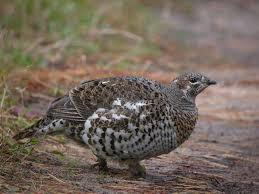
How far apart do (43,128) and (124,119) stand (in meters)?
0.76

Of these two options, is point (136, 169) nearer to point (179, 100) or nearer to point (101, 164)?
point (101, 164)

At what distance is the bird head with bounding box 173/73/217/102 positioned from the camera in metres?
6.33

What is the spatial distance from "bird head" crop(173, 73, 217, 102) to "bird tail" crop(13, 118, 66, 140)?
97cm

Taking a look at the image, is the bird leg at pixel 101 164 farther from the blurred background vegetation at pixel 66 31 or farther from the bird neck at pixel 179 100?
the blurred background vegetation at pixel 66 31

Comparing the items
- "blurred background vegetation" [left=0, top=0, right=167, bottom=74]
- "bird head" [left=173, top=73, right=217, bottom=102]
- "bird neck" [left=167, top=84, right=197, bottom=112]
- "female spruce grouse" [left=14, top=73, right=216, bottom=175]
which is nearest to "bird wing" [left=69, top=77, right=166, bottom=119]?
"female spruce grouse" [left=14, top=73, right=216, bottom=175]

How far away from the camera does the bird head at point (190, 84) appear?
249 inches

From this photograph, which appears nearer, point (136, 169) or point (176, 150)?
point (136, 169)

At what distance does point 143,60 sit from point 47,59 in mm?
1792

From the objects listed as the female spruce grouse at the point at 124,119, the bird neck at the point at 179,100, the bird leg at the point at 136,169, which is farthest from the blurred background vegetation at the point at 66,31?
the bird leg at the point at 136,169

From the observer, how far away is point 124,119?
5.70 metres

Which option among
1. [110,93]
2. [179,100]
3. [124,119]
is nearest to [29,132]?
[110,93]

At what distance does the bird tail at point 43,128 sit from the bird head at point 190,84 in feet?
3.18

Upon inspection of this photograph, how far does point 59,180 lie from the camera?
529 centimetres

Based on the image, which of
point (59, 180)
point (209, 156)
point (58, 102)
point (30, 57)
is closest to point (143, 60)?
point (30, 57)
